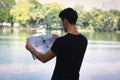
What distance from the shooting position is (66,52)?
170 centimetres

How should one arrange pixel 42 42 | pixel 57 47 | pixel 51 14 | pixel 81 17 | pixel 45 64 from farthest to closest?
pixel 81 17 < pixel 51 14 < pixel 45 64 < pixel 42 42 < pixel 57 47

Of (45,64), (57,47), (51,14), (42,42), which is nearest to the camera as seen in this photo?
(57,47)

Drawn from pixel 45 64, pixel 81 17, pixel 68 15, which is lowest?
pixel 45 64

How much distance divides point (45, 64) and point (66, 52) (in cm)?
199

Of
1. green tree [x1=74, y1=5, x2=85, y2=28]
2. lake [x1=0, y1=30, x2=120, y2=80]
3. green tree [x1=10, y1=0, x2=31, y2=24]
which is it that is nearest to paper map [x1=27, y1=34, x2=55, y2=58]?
lake [x1=0, y1=30, x2=120, y2=80]

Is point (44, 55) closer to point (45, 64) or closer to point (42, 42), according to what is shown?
point (42, 42)

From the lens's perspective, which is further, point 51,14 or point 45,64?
point 51,14

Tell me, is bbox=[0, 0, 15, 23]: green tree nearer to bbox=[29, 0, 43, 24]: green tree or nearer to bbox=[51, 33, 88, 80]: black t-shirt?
bbox=[29, 0, 43, 24]: green tree

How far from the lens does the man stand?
1679 millimetres

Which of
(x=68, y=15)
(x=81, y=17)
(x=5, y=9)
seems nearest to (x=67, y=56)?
(x=68, y=15)

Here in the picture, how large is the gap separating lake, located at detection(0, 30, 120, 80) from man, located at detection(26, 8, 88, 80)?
189cm

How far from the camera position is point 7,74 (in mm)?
3564

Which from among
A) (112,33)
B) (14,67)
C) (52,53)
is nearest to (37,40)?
(52,53)

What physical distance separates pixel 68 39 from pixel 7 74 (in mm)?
1995
